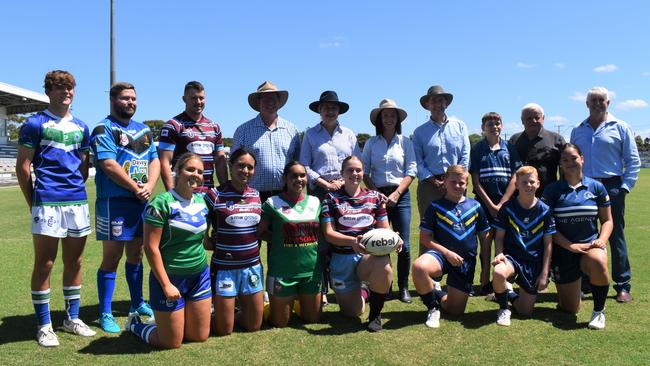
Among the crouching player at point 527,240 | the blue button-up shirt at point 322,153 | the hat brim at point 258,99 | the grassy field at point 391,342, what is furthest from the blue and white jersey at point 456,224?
the hat brim at point 258,99

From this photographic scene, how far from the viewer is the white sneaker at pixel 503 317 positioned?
4527 millimetres

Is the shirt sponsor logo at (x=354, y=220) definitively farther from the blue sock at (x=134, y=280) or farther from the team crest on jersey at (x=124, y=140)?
the team crest on jersey at (x=124, y=140)

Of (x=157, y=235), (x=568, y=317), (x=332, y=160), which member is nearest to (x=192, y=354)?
(x=157, y=235)

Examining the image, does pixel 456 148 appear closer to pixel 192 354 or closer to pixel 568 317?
pixel 568 317

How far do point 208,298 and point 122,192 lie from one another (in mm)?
1207

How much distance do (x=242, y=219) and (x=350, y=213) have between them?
105cm

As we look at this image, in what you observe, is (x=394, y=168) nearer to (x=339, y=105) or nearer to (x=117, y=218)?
(x=339, y=105)

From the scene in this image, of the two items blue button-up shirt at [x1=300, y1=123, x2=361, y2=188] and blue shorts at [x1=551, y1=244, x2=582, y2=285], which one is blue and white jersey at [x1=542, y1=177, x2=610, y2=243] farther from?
blue button-up shirt at [x1=300, y1=123, x2=361, y2=188]

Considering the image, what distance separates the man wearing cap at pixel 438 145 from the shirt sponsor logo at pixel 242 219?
2173 mm

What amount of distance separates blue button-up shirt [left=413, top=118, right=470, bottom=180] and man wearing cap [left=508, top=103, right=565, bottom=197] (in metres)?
0.68

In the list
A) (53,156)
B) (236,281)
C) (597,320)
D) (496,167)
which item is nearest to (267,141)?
(236,281)

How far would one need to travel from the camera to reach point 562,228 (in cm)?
493

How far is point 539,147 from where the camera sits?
5.67m

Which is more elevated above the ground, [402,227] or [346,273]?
[402,227]
